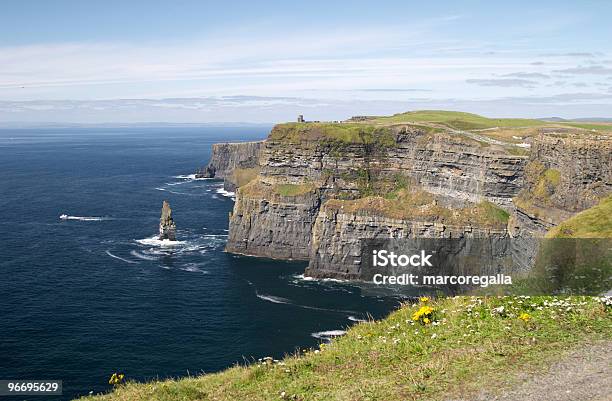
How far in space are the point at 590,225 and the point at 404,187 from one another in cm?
5888

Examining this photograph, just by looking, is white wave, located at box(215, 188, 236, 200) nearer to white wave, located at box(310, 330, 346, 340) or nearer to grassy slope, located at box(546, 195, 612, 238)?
white wave, located at box(310, 330, 346, 340)

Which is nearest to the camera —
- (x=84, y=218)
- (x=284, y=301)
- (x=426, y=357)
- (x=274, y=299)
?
(x=426, y=357)

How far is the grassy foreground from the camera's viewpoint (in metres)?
17.3

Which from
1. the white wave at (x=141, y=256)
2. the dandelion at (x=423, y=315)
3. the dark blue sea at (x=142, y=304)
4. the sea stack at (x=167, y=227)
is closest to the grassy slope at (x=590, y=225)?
the dark blue sea at (x=142, y=304)

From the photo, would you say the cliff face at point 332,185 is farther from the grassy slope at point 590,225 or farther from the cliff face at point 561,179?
the grassy slope at point 590,225

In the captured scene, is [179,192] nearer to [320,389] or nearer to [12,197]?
[12,197]

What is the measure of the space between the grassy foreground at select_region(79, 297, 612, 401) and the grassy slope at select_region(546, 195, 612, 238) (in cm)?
2754

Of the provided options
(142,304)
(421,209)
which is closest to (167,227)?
(142,304)

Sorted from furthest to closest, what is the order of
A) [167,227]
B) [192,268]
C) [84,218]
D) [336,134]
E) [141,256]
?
[84,218] → [336,134] → [167,227] → [141,256] → [192,268]

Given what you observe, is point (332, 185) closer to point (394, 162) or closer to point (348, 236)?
point (394, 162)

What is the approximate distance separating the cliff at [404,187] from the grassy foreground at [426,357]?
1908 inches

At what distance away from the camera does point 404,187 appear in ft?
355

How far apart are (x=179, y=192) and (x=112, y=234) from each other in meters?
64.6

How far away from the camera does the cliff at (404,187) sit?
69438 millimetres
